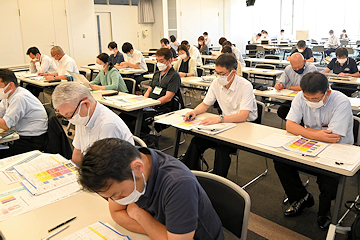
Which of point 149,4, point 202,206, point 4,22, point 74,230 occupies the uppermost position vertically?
point 149,4

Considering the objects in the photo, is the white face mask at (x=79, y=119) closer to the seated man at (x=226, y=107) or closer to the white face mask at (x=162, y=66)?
the seated man at (x=226, y=107)

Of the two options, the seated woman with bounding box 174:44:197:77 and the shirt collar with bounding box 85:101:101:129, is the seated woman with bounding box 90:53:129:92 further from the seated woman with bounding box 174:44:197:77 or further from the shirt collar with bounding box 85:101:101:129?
the shirt collar with bounding box 85:101:101:129

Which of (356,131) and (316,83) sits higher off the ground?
(316,83)

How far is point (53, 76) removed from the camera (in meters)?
6.05

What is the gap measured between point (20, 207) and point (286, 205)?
7.52ft

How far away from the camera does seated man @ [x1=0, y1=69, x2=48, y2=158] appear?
2.83m

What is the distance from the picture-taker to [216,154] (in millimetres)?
2857

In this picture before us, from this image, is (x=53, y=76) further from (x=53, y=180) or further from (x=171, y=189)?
(x=171, y=189)

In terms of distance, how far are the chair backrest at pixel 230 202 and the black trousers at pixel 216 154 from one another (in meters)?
1.29

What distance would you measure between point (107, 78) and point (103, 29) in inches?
301

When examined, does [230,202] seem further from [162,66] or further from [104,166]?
[162,66]

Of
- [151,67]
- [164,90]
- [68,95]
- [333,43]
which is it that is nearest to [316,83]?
[68,95]

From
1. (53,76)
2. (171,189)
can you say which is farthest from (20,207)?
(53,76)

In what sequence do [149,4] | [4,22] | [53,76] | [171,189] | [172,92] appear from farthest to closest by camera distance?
[149,4] < [4,22] < [53,76] < [172,92] < [171,189]
